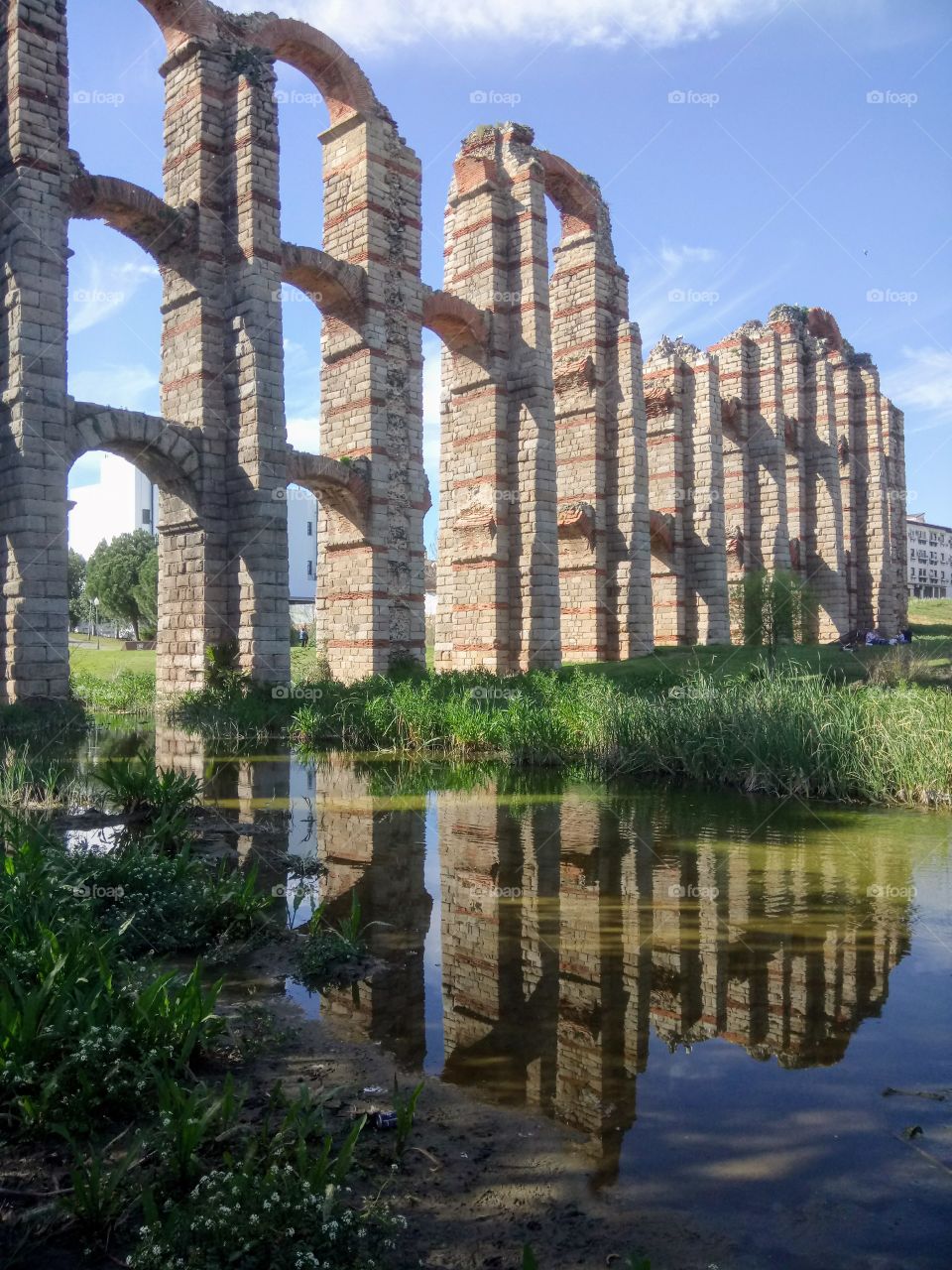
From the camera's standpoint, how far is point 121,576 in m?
42.6

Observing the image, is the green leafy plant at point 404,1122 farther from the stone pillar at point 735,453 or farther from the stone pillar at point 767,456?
the stone pillar at point 767,456

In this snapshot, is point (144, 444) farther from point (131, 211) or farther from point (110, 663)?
point (110, 663)

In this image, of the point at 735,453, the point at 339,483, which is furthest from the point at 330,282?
the point at 735,453

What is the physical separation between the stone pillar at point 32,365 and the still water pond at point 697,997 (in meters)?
7.99

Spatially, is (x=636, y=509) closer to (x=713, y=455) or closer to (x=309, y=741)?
(x=713, y=455)

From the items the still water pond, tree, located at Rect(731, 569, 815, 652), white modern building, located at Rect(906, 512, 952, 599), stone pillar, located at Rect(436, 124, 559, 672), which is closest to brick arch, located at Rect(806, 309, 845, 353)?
tree, located at Rect(731, 569, 815, 652)

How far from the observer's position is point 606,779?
31.4 feet

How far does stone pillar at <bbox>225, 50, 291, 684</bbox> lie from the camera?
16.1m

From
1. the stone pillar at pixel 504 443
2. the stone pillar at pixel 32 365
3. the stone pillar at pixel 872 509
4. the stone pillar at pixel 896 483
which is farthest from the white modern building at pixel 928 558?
the stone pillar at pixel 32 365

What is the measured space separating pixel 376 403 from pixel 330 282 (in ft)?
8.48

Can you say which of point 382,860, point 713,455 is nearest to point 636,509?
point 713,455

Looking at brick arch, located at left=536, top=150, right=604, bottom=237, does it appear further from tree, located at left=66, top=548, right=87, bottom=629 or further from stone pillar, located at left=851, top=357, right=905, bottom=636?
tree, located at left=66, top=548, right=87, bottom=629

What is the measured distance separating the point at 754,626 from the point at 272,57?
19651 mm

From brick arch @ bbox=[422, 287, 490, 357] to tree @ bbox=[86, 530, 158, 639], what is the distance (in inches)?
983
